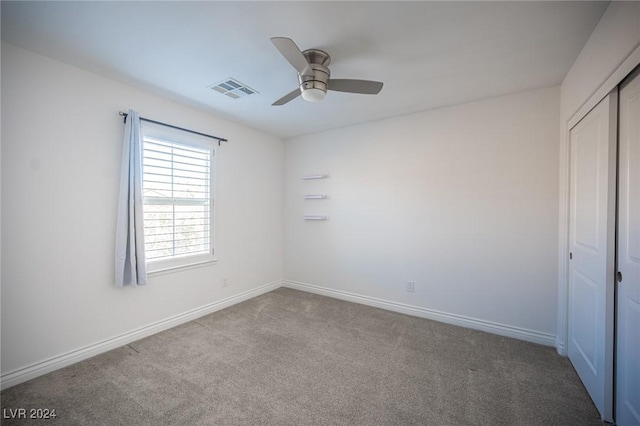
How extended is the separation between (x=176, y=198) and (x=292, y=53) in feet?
7.21

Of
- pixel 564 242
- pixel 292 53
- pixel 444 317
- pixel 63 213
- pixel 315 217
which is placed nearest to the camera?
pixel 292 53

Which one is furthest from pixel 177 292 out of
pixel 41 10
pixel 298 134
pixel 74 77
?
pixel 298 134

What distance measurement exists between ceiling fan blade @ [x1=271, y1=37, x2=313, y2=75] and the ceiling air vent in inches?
38.1

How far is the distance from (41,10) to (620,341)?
4095 mm


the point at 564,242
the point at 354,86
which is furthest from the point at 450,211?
the point at 354,86

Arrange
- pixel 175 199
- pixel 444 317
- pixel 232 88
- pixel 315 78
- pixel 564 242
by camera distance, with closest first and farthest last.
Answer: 1. pixel 315 78
2. pixel 564 242
3. pixel 232 88
4. pixel 175 199
5. pixel 444 317

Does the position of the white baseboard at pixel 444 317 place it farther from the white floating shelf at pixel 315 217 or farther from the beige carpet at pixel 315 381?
the white floating shelf at pixel 315 217

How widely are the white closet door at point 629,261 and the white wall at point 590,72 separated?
0.18 meters

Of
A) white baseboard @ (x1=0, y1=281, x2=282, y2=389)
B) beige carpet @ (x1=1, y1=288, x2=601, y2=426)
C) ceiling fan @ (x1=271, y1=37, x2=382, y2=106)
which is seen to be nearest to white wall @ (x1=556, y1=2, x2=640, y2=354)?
beige carpet @ (x1=1, y1=288, x2=601, y2=426)

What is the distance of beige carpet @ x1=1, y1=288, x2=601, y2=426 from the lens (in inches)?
65.9

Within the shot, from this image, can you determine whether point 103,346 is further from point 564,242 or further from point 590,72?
point 590,72

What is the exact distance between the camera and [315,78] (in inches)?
75.2

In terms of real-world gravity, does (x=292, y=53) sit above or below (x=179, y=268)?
above

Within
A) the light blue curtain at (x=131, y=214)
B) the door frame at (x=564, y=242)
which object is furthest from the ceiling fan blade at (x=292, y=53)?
the door frame at (x=564, y=242)
